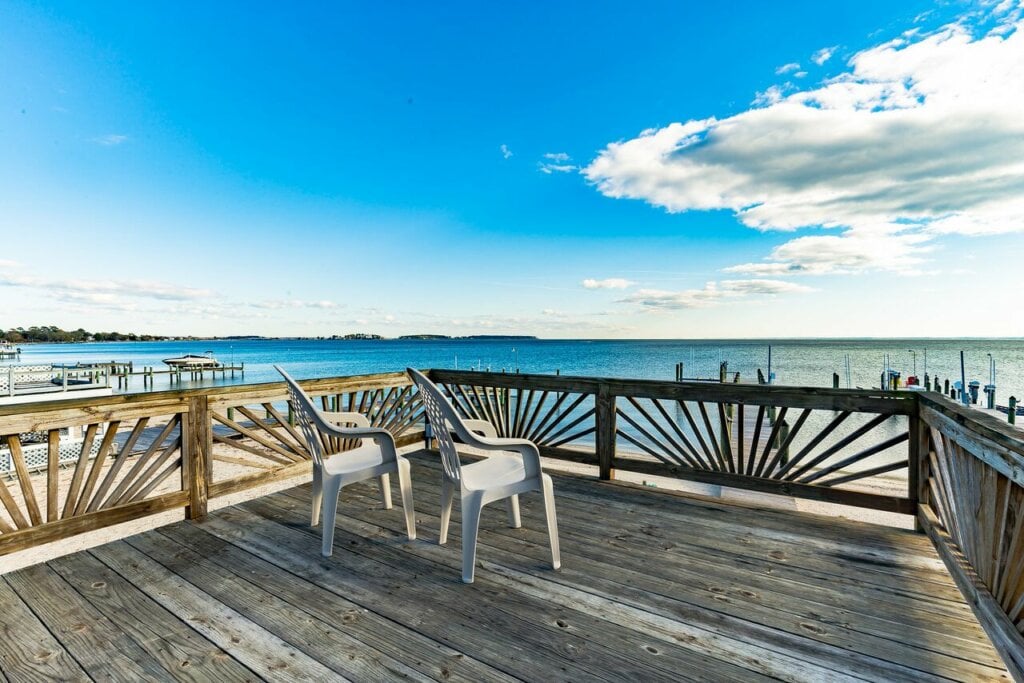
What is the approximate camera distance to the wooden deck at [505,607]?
4.77 feet

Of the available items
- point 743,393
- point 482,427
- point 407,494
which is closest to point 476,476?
point 407,494

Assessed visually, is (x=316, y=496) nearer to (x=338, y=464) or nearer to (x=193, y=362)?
(x=338, y=464)

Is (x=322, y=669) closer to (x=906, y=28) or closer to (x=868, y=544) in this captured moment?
(x=868, y=544)

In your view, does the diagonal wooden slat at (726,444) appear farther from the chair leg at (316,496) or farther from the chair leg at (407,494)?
the chair leg at (316,496)

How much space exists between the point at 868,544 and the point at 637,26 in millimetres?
7556

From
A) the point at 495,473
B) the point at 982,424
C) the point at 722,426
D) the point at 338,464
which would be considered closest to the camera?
the point at 982,424

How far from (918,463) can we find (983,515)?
120cm

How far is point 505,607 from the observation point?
1.80 m

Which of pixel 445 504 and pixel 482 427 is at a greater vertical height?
pixel 482 427

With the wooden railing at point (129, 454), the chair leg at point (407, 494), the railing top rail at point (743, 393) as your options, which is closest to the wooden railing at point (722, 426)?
the railing top rail at point (743, 393)

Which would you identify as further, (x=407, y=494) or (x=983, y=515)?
(x=407, y=494)

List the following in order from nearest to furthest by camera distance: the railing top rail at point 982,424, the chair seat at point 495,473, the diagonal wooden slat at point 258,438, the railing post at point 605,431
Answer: the railing top rail at point 982,424, the chair seat at point 495,473, the diagonal wooden slat at point 258,438, the railing post at point 605,431

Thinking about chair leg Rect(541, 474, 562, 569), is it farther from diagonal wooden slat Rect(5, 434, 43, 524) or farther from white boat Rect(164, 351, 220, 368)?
white boat Rect(164, 351, 220, 368)

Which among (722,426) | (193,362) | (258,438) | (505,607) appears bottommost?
(193,362)
